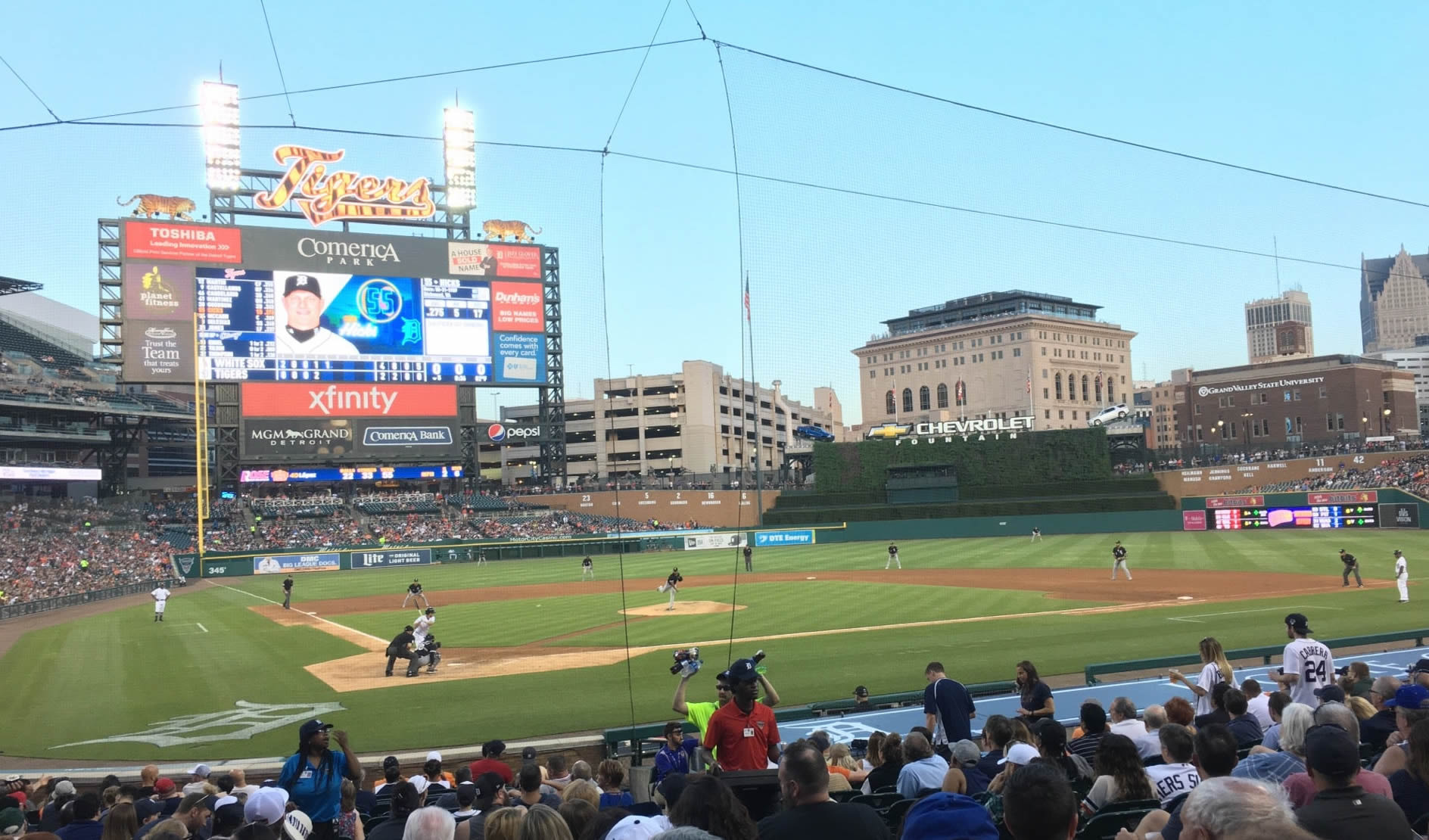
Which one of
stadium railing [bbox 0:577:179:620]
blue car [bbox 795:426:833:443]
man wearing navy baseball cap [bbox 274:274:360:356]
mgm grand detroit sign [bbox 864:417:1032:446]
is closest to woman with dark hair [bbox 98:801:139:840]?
stadium railing [bbox 0:577:179:620]

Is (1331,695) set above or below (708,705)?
above

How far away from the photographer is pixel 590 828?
502 cm

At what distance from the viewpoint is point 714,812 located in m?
4.17

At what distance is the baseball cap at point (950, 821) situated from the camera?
13.0ft

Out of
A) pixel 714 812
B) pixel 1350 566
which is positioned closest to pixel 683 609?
pixel 1350 566

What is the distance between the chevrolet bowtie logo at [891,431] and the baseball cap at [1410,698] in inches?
2492

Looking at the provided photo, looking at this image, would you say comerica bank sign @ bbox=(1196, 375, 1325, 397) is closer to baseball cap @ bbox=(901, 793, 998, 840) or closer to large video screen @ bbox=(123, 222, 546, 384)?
large video screen @ bbox=(123, 222, 546, 384)

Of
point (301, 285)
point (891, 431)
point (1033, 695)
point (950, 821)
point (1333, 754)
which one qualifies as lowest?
point (1033, 695)

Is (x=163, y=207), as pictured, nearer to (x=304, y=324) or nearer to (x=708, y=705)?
(x=304, y=324)

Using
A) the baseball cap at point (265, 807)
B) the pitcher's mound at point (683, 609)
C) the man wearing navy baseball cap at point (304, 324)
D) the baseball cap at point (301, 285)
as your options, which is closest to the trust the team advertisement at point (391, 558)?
the man wearing navy baseball cap at point (304, 324)

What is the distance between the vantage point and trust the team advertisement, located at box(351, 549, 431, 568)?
56.3 metres

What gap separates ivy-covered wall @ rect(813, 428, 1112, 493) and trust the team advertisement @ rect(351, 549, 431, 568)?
97.8 ft

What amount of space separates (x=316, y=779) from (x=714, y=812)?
16.2 ft

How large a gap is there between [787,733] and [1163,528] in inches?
2105
